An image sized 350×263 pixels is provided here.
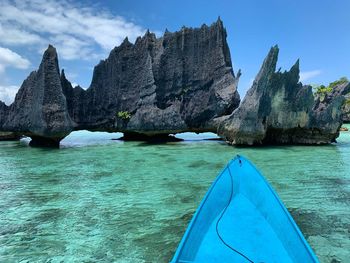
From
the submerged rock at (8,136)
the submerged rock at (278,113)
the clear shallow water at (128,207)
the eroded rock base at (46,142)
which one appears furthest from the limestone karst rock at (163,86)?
the clear shallow water at (128,207)

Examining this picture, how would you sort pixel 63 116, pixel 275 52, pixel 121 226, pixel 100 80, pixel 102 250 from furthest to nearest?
1. pixel 100 80
2. pixel 63 116
3. pixel 275 52
4. pixel 121 226
5. pixel 102 250

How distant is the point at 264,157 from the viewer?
15914mm

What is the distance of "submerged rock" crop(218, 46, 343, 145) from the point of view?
65.8 feet

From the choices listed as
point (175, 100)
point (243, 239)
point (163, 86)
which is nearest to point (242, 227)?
point (243, 239)

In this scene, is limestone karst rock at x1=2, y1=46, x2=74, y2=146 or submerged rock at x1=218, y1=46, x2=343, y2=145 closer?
submerged rock at x1=218, y1=46, x2=343, y2=145

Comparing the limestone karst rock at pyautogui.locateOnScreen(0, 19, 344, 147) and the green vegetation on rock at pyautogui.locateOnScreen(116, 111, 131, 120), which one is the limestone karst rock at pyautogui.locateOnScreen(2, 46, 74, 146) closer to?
the limestone karst rock at pyautogui.locateOnScreen(0, 19, 344, 147)

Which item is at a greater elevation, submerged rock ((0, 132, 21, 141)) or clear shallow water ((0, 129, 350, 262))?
submerged rock ((0, 132, 21, 141))

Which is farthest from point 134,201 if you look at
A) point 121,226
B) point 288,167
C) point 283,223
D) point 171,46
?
point 171,46

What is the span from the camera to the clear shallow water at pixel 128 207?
5.20 meters

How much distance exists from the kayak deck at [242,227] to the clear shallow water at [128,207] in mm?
781

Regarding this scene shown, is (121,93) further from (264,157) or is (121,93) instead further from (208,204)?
(208,204)

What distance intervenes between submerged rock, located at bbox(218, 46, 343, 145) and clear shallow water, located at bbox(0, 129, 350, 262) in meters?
6.42

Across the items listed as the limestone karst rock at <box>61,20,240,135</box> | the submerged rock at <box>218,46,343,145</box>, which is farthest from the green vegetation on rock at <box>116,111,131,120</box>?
the submerged rock at <box>218,46,343,145</box>

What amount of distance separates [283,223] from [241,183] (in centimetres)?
157
